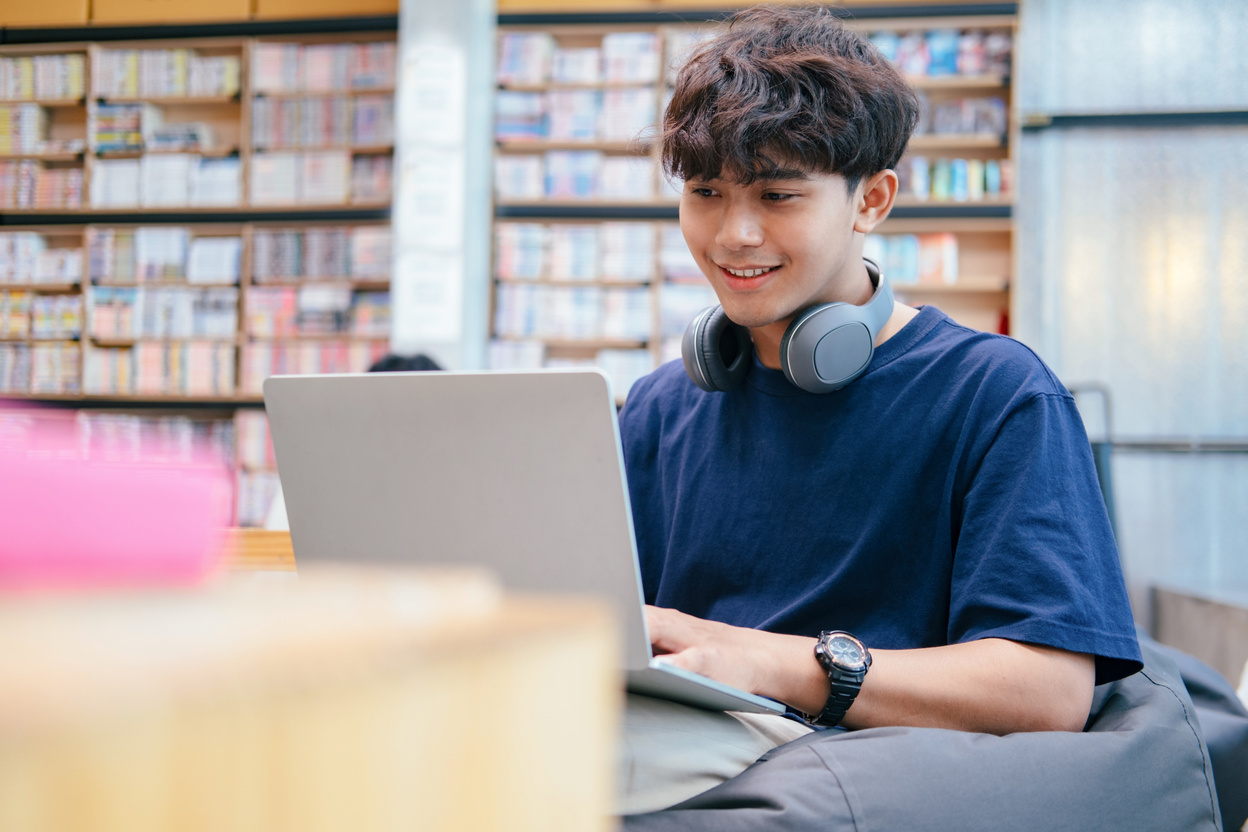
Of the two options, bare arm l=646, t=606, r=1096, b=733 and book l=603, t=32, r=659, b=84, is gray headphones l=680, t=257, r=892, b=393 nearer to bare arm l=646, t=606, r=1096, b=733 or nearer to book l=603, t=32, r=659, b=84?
bare arm l=646, t=606, r=1096, b=733

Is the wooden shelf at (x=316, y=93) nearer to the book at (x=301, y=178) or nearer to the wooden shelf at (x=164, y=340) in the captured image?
the book at (x=301, y=178)

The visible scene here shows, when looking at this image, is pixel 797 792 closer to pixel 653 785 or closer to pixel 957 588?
pixel 653 785

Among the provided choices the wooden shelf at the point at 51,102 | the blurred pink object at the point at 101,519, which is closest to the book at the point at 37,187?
the wooden shelf at the point at 51,102

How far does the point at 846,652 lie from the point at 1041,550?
0.21 metres

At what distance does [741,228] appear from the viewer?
1129 mm

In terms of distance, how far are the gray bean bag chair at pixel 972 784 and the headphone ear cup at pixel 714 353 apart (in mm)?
462

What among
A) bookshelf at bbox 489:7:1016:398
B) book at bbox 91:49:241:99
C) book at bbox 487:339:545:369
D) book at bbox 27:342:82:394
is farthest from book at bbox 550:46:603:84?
book at bbox 27:342:82:394

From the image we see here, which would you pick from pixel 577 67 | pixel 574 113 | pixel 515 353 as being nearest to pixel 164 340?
pixel 515 353

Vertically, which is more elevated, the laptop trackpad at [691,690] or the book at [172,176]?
the book at [172,176]

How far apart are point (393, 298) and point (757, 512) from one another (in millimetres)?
3295

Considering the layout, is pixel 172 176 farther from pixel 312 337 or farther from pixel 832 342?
pixel 832 342

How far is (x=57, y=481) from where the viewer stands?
0.74 feet

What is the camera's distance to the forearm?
35.9 inches

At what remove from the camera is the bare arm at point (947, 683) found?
909 millimetres
